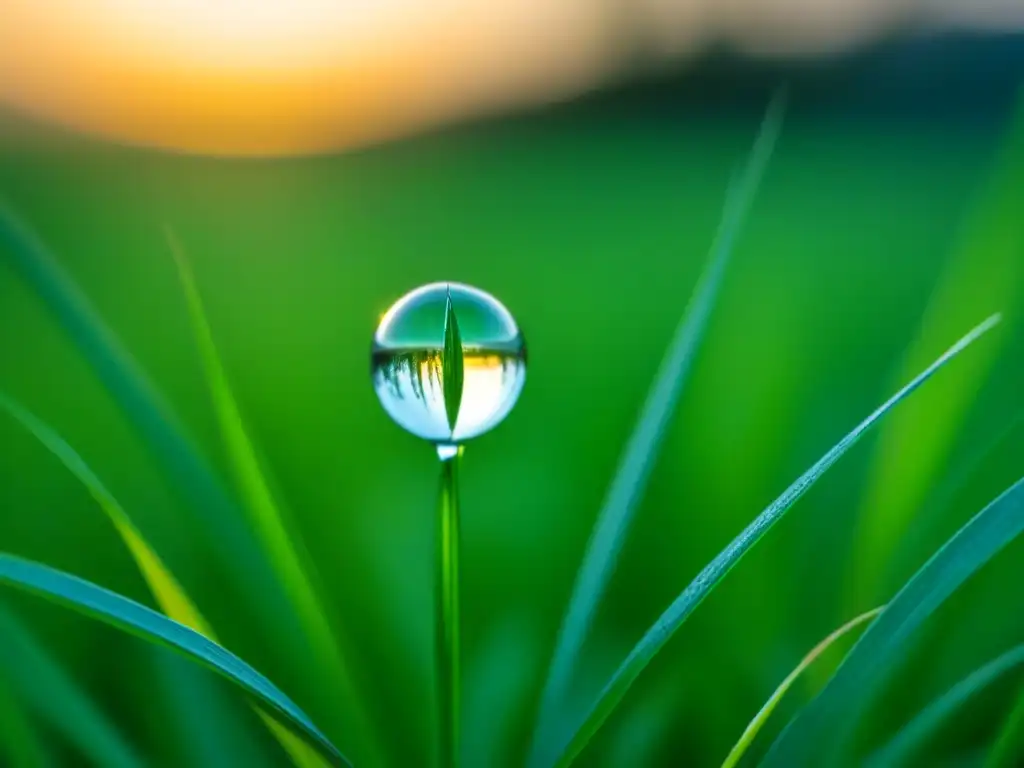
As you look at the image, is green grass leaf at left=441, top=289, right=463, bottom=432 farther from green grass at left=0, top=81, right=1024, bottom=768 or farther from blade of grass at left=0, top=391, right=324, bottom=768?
blade of grass at left=0, top=391, right=324, bottom=768

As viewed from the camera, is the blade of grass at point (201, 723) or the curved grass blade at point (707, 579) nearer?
the curved grass blade at point (707, 579)

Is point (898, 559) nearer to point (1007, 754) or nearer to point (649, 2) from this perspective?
point (1007, 754)

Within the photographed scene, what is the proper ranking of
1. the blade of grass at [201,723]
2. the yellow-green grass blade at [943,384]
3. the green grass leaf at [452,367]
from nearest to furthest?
1. the green grass leaf at [452,367]
2. the blade of grass at [201,723]
3. the yellow-green grass blade at [943,384]

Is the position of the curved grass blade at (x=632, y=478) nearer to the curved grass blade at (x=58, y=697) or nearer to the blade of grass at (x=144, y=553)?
the blade of grass at (x=144, y=553)

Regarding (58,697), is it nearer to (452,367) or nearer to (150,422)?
(150,422)

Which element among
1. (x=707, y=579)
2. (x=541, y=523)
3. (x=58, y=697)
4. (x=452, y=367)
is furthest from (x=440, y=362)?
(x=541, y=523)

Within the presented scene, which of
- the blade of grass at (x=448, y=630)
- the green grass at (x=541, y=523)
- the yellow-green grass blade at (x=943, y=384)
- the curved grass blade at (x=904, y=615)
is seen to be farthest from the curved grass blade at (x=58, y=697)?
the yellow-green grass blade at (x=943, y=384)

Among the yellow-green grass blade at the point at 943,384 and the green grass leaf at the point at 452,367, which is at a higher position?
the yellow-green grass blade at the point at 943,384
